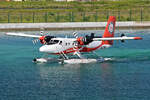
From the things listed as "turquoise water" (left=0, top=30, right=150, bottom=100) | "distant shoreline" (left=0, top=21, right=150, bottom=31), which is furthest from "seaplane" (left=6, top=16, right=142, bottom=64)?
"distant shoreline" (left=0, top=21, right=150, bottom=31)

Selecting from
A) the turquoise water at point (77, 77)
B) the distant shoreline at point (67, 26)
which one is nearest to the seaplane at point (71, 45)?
the turquoise water at point (77, 77)

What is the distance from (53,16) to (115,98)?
75196 mm

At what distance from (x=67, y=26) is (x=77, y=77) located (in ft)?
160

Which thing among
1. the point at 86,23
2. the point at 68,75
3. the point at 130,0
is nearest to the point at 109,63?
the point at 68,75

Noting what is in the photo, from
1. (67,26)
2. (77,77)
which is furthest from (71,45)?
(67,26)

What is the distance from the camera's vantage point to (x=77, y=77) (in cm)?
5362

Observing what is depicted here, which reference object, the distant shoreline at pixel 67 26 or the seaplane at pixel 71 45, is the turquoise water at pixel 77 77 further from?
the distant shoreline at pixel 67 26

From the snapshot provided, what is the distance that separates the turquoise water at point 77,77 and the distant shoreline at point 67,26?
86.1 ft

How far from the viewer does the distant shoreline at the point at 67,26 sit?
99.1 metres

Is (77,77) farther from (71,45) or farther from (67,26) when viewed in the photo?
(67,26)

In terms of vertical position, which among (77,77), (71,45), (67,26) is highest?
(71,45)

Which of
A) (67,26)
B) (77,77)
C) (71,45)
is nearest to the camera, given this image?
(77,77)

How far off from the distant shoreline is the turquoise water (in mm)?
26234

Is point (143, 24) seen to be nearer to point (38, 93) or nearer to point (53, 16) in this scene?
point (53, 16)
